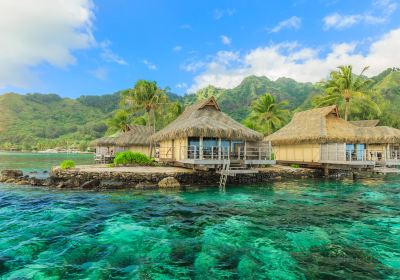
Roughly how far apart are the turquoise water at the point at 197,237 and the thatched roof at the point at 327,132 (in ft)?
33.0

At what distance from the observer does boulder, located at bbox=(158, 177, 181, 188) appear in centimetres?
1762

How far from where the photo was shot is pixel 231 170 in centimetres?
1798

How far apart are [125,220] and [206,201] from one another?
15.6 feet

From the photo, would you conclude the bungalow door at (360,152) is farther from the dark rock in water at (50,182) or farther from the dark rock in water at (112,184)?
the dark rock in water at (50,182)

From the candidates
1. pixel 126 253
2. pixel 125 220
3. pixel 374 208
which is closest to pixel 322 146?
pixel 374 208

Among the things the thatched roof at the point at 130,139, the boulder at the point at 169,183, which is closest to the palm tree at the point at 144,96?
the thatched roof at the point at 130,139

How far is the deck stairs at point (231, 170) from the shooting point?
17.8m

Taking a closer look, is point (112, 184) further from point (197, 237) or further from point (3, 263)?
point (3, 263)

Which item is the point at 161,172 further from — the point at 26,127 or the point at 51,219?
the point at 26,127

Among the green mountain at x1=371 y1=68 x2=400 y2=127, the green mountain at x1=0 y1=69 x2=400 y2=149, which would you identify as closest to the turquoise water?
the green mountain at x1=371 y1=68 x2=400 y2=127

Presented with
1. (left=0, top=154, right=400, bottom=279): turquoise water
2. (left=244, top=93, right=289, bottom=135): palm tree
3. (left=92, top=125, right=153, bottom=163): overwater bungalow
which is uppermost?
(left=244, top=93, right=289, bottom=135): palm tree

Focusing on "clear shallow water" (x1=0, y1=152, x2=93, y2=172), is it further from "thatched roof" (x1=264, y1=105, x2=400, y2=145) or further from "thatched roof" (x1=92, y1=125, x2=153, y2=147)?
"thatched roof" (x1=264, y1=105, x2=400, y2=145)

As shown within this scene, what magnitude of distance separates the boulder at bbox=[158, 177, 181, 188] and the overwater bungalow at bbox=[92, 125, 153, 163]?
56.8 feet

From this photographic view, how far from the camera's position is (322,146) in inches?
966
